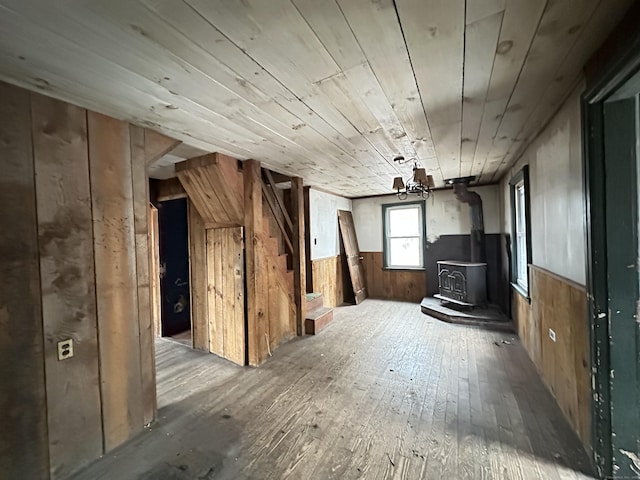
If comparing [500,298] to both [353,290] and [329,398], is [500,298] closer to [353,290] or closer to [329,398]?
[353,290]

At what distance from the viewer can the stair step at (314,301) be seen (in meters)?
4.34

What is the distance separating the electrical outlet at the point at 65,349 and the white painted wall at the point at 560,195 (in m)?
3.21

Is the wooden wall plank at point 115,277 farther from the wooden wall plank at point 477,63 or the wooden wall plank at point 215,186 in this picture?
the wooden wall plank at point 477,63

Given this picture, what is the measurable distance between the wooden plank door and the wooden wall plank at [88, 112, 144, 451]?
427 centimetres

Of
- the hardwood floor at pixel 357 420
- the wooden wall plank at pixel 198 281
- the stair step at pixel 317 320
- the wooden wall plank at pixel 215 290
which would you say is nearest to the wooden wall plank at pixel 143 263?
the hardwood floor at pixel 357 420

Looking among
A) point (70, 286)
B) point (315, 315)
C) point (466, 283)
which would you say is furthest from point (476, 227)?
point (70, 286)

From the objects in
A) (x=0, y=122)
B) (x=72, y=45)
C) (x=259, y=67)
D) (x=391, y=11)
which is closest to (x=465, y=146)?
(x=391, y=11)

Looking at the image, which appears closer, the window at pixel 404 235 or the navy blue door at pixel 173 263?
the navy blue door at pixel 173 263

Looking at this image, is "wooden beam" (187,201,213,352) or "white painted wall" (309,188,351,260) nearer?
"wooden beam" (187,201,213,352)

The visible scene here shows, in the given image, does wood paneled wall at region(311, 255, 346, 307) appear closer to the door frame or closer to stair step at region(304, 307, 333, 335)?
stair step at region(304, 307, 333, 335)

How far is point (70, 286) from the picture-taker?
1681mm

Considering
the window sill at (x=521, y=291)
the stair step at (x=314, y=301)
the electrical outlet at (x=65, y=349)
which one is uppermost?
the electrical outlet at (x=65, y=349)

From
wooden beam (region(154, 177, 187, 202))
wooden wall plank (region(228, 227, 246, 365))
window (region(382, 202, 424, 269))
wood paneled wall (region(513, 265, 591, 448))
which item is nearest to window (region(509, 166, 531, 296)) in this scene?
wood paneled wall (region(513, 265, 591, 448))

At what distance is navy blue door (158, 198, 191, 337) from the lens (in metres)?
4.11
